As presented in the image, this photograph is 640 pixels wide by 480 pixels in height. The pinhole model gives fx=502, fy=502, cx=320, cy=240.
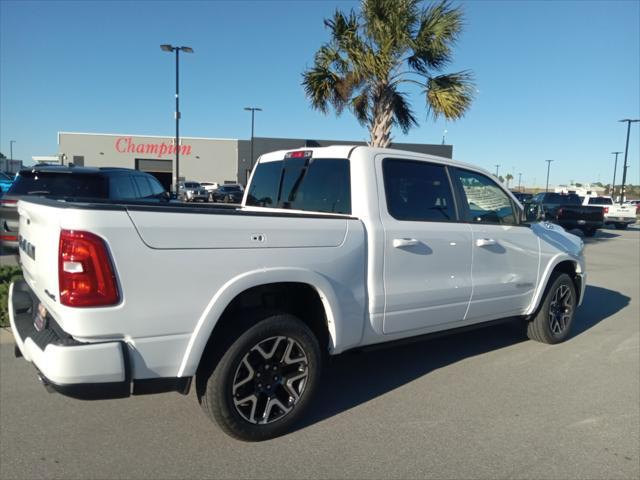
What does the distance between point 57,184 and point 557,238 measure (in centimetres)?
670

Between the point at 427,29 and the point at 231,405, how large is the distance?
11.1 metres

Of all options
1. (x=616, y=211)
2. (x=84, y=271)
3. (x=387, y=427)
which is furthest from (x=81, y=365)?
(x=616, y=211)

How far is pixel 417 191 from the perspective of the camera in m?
4.16

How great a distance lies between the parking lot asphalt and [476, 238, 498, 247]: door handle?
47.6 inches

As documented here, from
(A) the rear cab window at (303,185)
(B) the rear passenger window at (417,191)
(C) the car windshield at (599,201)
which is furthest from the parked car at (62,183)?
(C) the car windshield at (599,201)

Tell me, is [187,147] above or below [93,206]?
above

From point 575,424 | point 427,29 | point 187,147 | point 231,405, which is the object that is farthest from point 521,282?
point 187,147

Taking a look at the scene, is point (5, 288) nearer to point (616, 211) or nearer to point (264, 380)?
point (264, 380)

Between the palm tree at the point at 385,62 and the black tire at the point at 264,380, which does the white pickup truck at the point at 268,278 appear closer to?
the black tire at the point at 264,380

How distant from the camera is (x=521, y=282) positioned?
195 inches

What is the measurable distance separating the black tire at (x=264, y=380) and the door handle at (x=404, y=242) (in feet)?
3.06

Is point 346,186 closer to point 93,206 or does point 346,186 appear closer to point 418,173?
point 418,173

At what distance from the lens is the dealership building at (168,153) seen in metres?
48.2

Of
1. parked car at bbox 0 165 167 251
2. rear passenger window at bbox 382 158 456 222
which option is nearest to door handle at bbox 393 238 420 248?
rear passenger window at bbox 382 158 456 222
